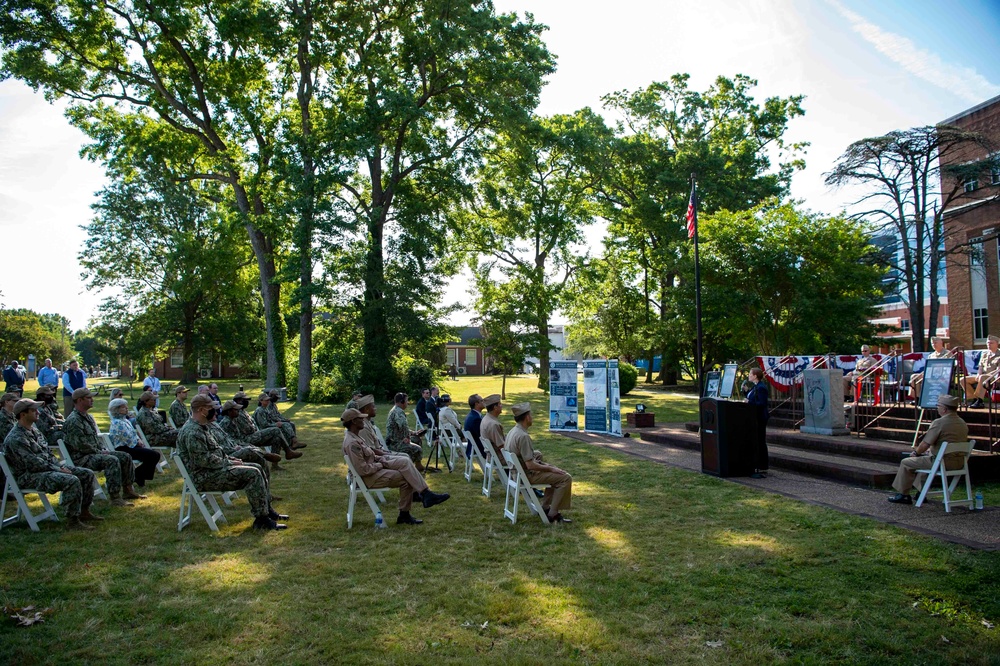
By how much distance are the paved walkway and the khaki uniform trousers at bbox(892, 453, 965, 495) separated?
8.7 inches

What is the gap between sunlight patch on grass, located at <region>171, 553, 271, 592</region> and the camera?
5.16 m

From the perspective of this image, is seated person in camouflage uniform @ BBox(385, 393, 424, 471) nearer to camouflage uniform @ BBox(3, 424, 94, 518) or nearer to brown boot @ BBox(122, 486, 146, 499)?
brown boot @ BBox(122, 486, 146, 499)

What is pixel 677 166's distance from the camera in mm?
32125

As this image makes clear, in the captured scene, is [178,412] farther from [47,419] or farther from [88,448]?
[88,448]

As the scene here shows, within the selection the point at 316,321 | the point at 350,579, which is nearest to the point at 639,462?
the point at 350,579

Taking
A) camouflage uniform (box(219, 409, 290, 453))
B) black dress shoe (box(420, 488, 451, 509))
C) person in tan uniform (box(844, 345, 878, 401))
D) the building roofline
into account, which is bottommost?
black dress shoe (box(420, 488, 451, 509))

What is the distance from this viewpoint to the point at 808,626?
4.18 metres

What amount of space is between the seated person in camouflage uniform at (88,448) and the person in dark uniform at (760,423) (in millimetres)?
8785

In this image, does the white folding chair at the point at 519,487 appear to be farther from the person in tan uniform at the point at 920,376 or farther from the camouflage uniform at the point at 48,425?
the person in tan uniform at the point at 920,376

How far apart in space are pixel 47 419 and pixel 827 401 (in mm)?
13196

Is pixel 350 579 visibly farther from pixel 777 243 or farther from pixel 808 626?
pixel 777 243

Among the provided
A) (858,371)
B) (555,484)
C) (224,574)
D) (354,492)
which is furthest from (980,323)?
(224,574)

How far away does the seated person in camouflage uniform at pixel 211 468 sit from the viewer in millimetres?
6879

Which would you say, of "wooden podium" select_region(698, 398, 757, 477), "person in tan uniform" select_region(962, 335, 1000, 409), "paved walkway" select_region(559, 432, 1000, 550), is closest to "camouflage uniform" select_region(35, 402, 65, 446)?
"wooden podium" select_region(698, 398, 757, 477)
